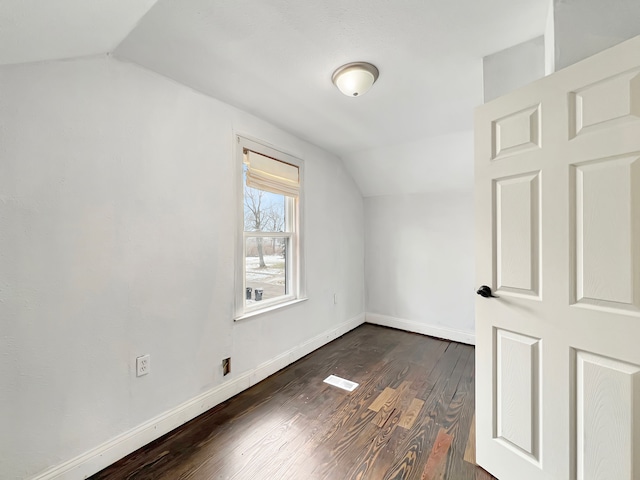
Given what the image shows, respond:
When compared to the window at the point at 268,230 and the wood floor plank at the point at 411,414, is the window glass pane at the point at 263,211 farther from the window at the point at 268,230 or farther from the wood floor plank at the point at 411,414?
the wood floor plank at the point at 411,414

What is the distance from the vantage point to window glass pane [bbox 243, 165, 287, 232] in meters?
2.41

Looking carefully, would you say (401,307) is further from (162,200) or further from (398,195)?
(162,200)

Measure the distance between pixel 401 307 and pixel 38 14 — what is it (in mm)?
3932

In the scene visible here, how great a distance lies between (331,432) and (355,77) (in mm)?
2278

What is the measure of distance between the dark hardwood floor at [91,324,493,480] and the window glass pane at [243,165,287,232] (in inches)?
54.6

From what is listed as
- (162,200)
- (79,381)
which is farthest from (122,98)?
(79,381)

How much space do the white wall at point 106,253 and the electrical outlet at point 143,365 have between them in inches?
1.2

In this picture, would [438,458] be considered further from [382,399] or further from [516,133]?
[516,133]

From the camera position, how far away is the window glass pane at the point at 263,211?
2.41m

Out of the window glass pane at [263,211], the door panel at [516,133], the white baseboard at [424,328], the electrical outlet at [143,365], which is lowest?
the white baseboard at [424,328]

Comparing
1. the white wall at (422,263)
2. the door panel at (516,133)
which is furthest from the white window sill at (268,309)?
the door panel at (516,133)

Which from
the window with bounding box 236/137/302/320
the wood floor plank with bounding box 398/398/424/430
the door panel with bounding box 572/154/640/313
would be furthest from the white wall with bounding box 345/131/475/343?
the door panel with bounding box 572/154/640/313

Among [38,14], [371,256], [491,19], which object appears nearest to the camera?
[38,14]

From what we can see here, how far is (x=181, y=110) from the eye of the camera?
1.86m
